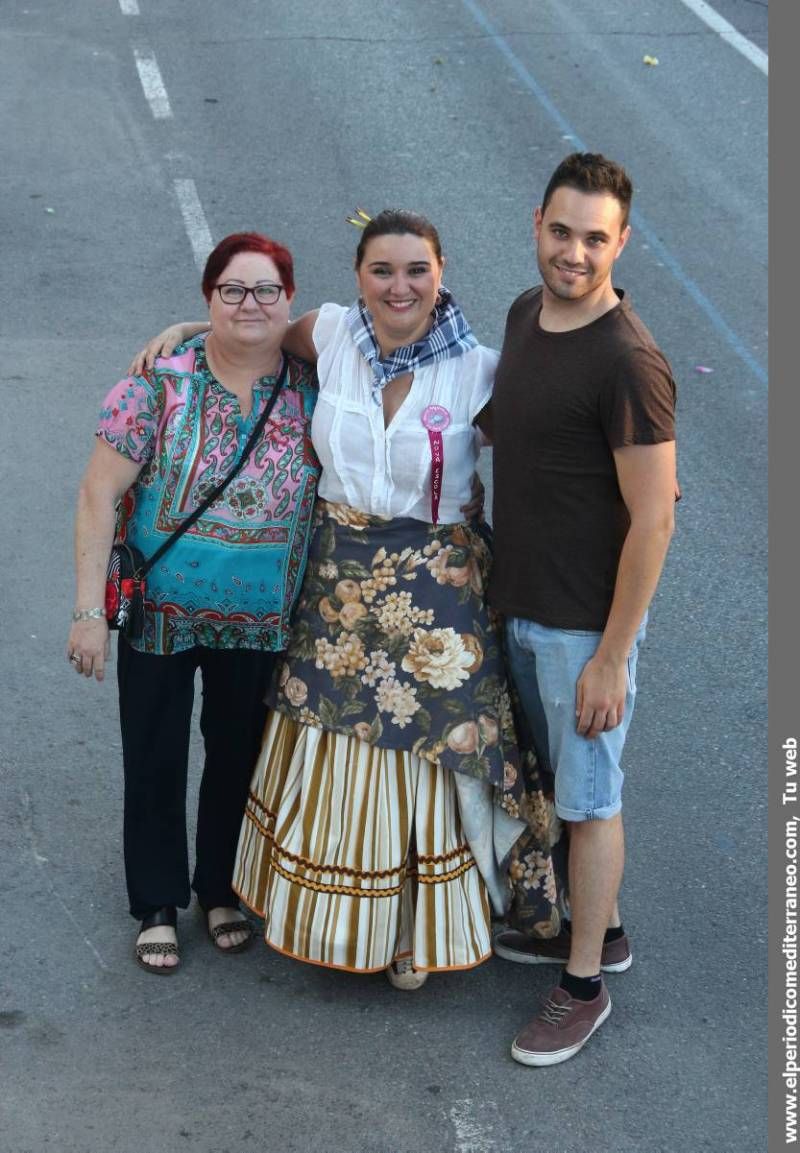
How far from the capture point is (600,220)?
362 centimetres

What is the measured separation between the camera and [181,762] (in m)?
4.28

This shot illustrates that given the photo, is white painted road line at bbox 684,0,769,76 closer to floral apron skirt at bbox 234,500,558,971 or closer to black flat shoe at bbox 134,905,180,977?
floral apron skirt at bbox 234,500,558,971

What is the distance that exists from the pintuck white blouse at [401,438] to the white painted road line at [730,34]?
8.88 meters

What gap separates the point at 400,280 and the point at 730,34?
975 cm

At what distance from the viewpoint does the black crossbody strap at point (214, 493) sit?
3898 millimetres

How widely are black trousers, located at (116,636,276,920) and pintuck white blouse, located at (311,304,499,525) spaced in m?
0.56

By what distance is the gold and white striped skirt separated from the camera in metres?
4.01

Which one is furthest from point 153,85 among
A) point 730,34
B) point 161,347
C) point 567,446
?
point 567,446

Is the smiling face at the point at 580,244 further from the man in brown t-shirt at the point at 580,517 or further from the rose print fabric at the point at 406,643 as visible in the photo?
the rose print fabric at the point at 406,643

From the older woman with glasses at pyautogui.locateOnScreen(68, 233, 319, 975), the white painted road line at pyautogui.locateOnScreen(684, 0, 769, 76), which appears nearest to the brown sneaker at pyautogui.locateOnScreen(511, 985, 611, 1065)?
the older woman with glasses at pyautogui.locateOnScreen(68, 233, 319, 975)

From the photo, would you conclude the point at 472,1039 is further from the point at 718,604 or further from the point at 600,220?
the point at 718,604

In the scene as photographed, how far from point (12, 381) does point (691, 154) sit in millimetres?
5140

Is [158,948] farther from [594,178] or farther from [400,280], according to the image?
[594,178]

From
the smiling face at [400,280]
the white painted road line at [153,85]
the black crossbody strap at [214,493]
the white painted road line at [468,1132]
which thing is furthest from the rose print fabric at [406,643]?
the white painted road line at [153,85]
